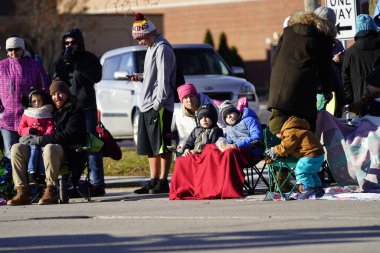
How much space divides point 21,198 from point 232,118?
269 centimetres

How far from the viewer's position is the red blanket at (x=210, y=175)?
1320cm

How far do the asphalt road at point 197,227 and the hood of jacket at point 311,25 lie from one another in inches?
74.7

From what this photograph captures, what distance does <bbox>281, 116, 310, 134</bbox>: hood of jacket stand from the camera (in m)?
12.7

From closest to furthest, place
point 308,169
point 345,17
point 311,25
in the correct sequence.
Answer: point 308,169 < point 311,25 < point 345,17

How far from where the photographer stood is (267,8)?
5972cm

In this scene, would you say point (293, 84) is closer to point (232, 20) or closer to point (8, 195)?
point (8, 195)

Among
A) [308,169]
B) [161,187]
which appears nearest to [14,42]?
[161,187]

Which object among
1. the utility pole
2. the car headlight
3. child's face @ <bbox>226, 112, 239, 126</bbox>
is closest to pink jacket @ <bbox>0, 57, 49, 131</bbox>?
child's face @ <bbox>226, 112, 239, 126</bbox>

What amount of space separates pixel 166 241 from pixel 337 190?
3.71 metres

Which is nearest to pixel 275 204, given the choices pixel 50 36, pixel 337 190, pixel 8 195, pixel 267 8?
pixel 337 190

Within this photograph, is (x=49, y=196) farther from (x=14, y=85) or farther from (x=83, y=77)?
(x=83, y=77)

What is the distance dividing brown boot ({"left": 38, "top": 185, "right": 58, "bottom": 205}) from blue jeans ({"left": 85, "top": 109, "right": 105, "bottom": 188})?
52.8 inches

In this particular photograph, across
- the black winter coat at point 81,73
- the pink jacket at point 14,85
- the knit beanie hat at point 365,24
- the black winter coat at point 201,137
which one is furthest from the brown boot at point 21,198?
the knit beanie hat at point 365,24

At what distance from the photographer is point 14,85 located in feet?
48.8
